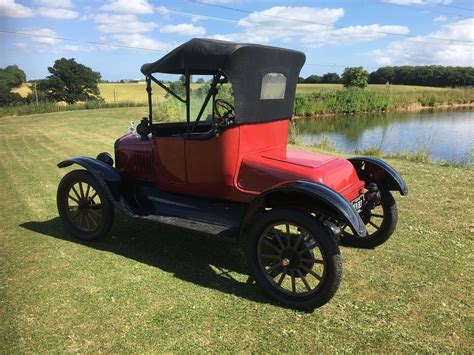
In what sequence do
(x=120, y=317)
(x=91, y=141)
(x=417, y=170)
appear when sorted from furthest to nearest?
(x=91, y=141)
(x=417, y=170)
(x=120, y=317)

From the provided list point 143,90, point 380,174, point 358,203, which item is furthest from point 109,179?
point 380,174

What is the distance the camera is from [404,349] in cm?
296

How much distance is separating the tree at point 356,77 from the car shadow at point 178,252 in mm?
37945

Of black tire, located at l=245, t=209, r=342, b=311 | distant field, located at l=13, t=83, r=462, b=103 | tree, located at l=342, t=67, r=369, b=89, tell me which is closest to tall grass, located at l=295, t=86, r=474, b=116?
distant field, located at l=13, t=83, r=462, b=103

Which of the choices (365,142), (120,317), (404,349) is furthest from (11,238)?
(365,142)

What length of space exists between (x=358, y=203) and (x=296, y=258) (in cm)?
104

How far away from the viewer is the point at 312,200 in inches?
139

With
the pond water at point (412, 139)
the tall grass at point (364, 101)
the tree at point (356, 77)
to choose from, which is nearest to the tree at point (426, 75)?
the tree at point (356, 77)

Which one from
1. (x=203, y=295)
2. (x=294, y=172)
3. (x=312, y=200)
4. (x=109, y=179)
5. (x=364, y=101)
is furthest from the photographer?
(x=364, y=101)

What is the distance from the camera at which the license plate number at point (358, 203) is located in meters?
4.10

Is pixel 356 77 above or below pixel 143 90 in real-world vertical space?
above

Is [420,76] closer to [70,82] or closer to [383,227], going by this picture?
[70,82]

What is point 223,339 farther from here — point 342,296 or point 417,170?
point 417,170

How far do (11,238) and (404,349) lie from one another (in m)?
4.53
